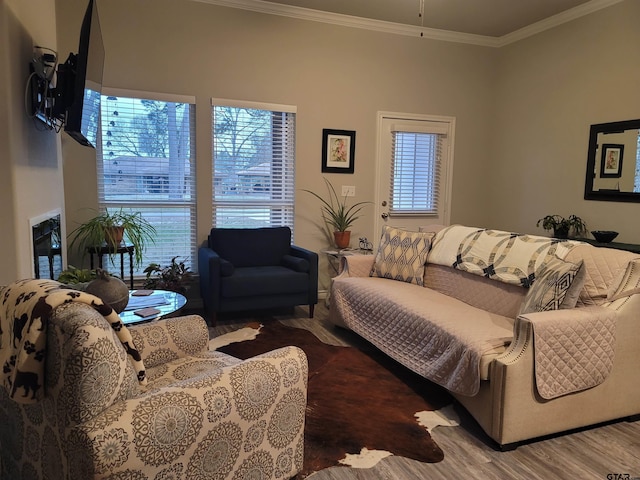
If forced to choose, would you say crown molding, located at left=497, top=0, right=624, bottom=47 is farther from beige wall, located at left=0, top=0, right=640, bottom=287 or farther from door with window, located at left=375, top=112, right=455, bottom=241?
door with window, located at left=375, top=112, right=455, bottom=241

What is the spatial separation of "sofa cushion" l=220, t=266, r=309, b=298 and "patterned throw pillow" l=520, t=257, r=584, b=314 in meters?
2.03

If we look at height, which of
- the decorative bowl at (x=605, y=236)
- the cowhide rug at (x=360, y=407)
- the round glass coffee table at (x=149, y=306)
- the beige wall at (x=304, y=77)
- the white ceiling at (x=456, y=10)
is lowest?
the cowhide rug at (x=360, y=407)

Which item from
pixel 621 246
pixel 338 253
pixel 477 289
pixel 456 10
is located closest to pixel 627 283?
pixel 477 289

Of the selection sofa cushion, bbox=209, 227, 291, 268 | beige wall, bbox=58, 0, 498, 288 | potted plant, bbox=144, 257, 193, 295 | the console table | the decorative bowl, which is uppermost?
beige wall, bbox=58, 0, 498, 288

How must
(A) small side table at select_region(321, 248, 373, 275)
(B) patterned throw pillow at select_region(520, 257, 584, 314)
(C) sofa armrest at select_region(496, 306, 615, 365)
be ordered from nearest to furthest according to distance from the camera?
(C) sofa armrest at select_region(496, 306, 615, 365) → (B) patterned throw pillow at select_region(520, 257, 584, 314) → (A) small side table at select_region(321, 248, 373, 275)

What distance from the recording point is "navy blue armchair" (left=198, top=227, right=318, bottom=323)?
3.79 m

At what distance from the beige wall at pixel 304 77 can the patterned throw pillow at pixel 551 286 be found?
2.70m

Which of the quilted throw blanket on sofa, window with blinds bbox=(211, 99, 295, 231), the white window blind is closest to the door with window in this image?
the white window blind

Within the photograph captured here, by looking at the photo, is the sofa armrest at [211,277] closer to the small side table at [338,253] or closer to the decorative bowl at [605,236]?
the small side table at [338,253]

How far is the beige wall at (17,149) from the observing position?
2092 millimetres

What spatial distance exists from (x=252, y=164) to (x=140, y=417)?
3546mm

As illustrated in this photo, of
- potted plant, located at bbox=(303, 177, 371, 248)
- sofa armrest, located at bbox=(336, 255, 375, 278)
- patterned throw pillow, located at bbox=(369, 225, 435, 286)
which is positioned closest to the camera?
patterned throw pillow, located at bbox=(369, 225, 435, 286)

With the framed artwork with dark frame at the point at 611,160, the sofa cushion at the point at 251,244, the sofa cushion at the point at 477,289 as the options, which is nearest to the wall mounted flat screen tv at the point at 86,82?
the sofa cushion at the point at 251,244

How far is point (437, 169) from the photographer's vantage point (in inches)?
209
